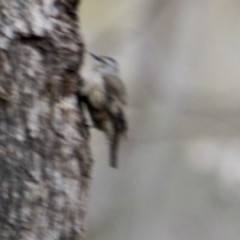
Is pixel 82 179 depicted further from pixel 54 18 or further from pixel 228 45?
pixel 228 45

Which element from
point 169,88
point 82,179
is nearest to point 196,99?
point 169,88

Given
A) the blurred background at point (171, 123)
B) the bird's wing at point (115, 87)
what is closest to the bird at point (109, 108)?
the bird's wing at point (115, 87)

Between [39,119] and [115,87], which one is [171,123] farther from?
[39,119]

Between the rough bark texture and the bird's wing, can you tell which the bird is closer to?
the bird's wing

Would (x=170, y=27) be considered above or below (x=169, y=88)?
above

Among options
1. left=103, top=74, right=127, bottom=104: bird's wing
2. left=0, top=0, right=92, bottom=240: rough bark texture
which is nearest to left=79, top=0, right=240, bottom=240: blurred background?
left=103, top=74, right=127, bottom=104: bird's wing

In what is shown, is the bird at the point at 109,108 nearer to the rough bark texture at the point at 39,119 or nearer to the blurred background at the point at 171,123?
the rough bark texture at the point at 39,119

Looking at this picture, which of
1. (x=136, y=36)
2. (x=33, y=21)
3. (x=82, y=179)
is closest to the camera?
(x=33, y=21)
